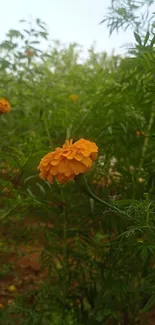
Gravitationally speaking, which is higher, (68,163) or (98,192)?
(68,163)

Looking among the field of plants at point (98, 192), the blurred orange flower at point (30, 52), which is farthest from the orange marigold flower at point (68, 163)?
the blurred orange flower at point (30, 52)

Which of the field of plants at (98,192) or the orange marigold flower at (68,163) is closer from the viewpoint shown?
the orange marigold flower at (68,163)

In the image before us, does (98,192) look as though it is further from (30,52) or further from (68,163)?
(30,52)

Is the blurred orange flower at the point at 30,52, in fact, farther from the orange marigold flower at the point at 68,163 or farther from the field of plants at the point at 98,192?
the orange marigold flower at the point at 68,163

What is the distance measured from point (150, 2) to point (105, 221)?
0.93 meters

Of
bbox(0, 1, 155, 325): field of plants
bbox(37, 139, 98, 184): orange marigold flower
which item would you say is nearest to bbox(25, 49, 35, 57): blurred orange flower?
bbox(0, 1, 155, 325): field of plants

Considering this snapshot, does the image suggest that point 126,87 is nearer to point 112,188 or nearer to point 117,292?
point 112,188

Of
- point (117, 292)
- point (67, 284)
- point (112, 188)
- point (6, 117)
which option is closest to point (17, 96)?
point (6, 117)

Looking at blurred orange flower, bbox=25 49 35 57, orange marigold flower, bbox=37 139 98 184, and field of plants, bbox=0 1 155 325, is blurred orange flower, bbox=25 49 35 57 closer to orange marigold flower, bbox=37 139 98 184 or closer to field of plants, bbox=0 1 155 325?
field of plants, bbox=0 1 155 325

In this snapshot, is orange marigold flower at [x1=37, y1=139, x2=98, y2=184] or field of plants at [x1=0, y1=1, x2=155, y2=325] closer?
orange marigold flower at [x1=37, y1=139, x2=98, y2=184]

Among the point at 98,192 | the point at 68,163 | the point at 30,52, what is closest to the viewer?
the point at 68,163

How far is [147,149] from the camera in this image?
5.86ft

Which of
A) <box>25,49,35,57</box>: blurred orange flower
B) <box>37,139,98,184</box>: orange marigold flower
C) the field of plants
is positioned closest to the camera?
<box>37,139,98,184</box>: orange marigold flower

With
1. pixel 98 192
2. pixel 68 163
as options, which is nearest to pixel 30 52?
pixel 98 192
